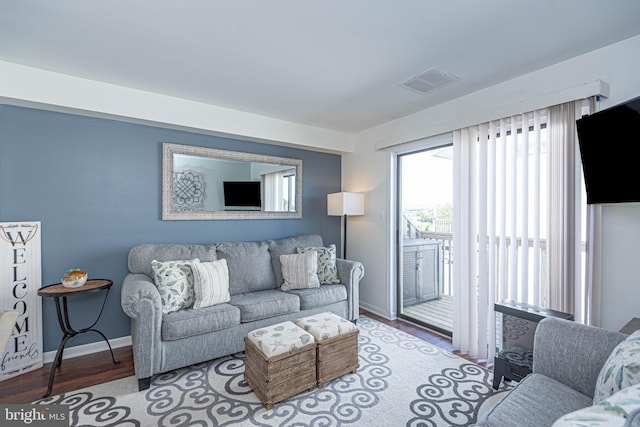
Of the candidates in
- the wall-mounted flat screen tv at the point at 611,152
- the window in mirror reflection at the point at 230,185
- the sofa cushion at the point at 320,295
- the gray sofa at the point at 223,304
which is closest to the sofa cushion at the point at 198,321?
the gray sofa at the point at 223,304

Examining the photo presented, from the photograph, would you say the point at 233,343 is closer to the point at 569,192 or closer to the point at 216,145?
the point at 216,145

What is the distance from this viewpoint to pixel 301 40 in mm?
2004

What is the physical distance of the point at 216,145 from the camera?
343 centimetres

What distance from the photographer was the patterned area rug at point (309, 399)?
1.87 meters

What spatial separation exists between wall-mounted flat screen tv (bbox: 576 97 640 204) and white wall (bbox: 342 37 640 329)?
26cm

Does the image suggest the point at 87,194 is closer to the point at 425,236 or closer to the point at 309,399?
the point at 309,399

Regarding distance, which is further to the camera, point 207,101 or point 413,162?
point 413,162

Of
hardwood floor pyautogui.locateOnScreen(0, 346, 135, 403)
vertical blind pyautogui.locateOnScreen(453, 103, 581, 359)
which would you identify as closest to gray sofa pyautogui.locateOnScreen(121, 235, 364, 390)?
hardwood floor pyautogui.locateOnScreen(0, 346, 135, 403)

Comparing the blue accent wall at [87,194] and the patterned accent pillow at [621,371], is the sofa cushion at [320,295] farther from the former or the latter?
the patterned accent pillow at [621,371]

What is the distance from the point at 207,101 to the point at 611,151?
130 inches

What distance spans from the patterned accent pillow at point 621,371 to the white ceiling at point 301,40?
5.70 ft

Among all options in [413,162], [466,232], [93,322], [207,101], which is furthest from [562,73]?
[93,322]

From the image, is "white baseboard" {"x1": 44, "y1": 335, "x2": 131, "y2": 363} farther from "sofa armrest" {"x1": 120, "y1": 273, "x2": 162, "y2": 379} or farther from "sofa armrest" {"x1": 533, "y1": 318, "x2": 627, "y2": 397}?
"sofa armrest" {"x1": 533, "y1": 318, "x2": 627, "y2": 397}

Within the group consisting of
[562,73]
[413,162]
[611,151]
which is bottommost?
[611,151]
